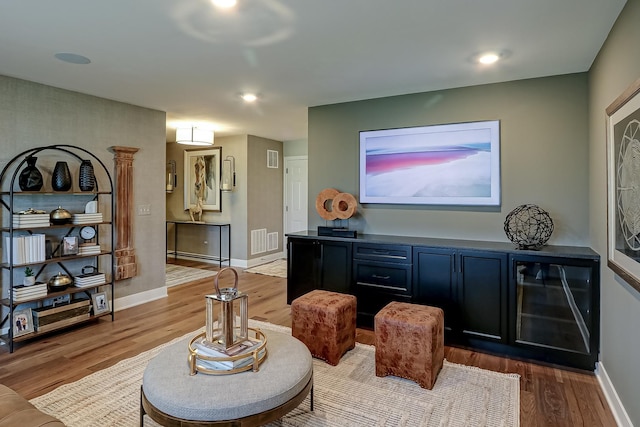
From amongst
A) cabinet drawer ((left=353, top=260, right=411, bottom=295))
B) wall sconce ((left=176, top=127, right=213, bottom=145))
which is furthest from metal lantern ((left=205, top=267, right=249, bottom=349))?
wall sconce ((left=176, top=127, right=213, bottom=145))

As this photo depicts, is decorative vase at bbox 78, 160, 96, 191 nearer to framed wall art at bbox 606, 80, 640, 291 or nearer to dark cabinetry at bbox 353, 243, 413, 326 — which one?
dark cabinetry at bbox 353, 243, 413, 326

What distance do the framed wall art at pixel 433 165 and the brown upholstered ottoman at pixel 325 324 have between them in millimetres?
1470

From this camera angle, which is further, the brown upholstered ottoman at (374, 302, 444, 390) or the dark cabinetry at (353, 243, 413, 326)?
the dark cabinetry at (353, 243, 413, 326)

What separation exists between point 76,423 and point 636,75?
3591mm

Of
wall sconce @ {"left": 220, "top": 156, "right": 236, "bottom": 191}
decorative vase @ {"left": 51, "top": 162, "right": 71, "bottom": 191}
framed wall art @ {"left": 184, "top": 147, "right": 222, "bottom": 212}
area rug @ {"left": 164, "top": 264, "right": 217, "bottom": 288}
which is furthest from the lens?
framed wall art @ {"left": 184, "top": 147, "right": 222, "bottom": 212}

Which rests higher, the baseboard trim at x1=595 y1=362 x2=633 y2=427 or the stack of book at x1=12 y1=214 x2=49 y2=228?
the stack of book at x1=12 y1=214 x2=49 y2=228

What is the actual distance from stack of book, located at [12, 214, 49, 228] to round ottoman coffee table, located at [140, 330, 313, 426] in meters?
2.21

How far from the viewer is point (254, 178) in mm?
6828

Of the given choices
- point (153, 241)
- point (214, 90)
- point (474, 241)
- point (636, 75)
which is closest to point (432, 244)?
point (474, 241)

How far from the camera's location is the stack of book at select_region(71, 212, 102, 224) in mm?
3648

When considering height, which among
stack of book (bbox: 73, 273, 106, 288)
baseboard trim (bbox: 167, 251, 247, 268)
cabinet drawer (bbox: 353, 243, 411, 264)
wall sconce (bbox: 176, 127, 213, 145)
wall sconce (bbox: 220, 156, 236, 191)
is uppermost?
wall sconce (bbox: 176, 127, 213, 145)

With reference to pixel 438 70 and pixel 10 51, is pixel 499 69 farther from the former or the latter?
pixel 10 51

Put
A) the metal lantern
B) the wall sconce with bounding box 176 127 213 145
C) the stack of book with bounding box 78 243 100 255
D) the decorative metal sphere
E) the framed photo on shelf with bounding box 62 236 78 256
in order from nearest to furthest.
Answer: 1. the metal lantern
2. the decorative metal sphere
3. the framed photo on shelf with bounding box 62 236 78 256
4. the stack of book with bounding box 78 243 100 255
5. the wall sconce with bounding box 176 127 213 145

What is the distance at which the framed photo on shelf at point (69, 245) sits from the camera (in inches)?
143
